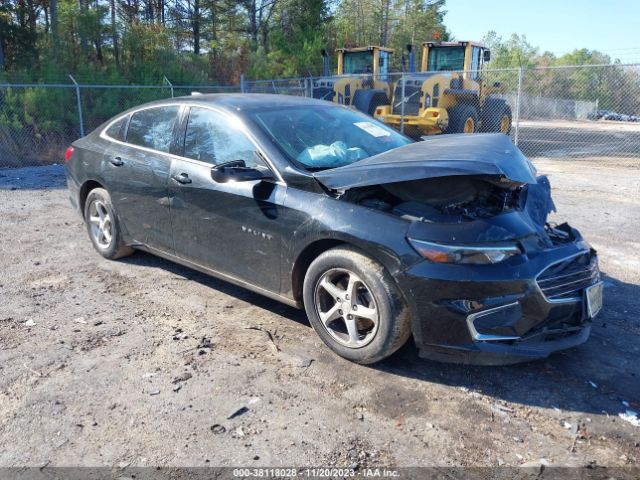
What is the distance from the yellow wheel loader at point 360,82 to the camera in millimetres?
15477

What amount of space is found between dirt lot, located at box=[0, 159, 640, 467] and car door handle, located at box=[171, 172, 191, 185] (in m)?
0.98

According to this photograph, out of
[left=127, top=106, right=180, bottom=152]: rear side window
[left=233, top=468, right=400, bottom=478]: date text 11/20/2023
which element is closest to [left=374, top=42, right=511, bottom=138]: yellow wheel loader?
[left=127, top=106, right=180, bottom=152]: rear side window

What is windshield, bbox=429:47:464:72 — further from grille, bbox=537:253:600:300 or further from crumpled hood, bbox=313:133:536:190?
grille, bbox=537:253:600:300

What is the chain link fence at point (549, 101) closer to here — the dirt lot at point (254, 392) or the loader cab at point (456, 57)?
the loader cab at point (456, 57)

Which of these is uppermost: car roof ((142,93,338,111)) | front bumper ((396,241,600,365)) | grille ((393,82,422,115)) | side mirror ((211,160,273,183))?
grille ((393,82,422,115))

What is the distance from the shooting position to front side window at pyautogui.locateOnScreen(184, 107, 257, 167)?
3.93m

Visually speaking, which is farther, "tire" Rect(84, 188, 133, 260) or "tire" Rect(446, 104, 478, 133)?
"tire" Rect(446, 104, 478, 133)

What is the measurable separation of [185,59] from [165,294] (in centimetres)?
1888

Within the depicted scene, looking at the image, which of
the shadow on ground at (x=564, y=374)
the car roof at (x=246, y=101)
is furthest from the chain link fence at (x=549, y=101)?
the shadow on ground at (x=564, y=374)

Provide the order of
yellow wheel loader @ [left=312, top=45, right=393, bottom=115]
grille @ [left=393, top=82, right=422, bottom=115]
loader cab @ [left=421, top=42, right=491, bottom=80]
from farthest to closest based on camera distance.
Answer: yellow wheel loader @ [left=312, top=45, right=393, bottom=115]
loader cab @ [left=421, top=42, right=491, bottom=80]
grille @ [left=393, top=82, right=422, bottom=115]

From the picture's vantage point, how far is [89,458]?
2549mm

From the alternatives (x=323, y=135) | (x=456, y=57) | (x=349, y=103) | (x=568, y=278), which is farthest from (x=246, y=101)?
(x=456, y=57)

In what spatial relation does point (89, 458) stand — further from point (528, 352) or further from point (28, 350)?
point (528, 352)

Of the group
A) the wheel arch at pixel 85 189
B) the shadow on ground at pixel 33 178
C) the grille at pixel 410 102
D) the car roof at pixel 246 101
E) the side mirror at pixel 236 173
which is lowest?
the shadow on ground at pixel 33 178
